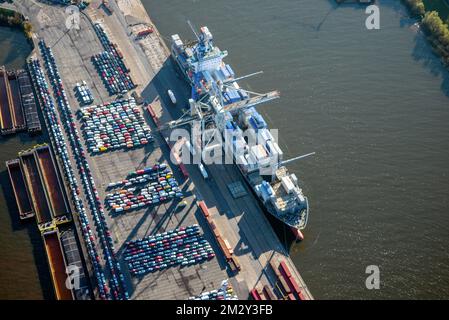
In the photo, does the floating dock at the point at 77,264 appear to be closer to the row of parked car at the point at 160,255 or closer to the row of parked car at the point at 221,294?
the row of parked car at the point at 160,255

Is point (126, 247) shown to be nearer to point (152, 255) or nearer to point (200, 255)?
point (152, 255)

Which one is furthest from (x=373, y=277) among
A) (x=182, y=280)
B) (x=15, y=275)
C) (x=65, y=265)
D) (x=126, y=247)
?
(x=15, y=275)

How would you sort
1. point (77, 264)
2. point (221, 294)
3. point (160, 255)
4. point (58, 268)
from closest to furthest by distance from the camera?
point (221, 294)
point (58, 268)
point (77, 264)
point (160, 255)

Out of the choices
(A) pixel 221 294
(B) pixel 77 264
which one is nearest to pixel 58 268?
(B) pixel 77 264

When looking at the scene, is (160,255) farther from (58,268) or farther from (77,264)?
(58,268)

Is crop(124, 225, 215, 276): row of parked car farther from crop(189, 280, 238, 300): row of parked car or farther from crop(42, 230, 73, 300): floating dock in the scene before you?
crop(42, 230, 73, 300): floating dock
